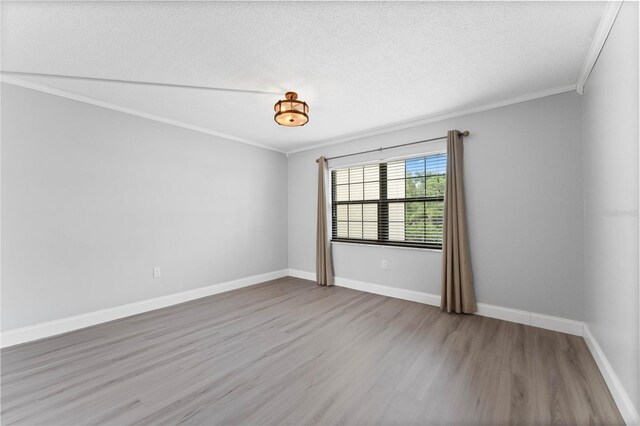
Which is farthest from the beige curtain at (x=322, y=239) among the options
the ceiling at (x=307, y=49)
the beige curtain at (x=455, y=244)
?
the beige curtain at (x=455, y=244)

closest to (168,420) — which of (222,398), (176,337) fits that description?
(222,398)

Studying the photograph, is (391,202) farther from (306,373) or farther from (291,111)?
(306,373)

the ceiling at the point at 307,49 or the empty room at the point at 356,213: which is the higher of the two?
the ceiling at the point at 307,49

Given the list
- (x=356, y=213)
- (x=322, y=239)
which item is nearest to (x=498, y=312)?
(x=356, y=213)

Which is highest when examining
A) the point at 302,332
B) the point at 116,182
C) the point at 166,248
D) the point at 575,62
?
the point at 575,62

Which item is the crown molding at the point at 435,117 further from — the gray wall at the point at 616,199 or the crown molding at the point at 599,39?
the gray wall at the point at 616,199

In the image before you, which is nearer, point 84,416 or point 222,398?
point 84,416

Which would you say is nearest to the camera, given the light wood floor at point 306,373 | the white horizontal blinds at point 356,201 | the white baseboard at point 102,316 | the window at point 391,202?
the light wood floor at point 306,373

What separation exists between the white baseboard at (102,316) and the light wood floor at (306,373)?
124 mm

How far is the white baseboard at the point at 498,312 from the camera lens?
8.60 feet

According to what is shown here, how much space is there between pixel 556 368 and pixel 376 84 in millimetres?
2825

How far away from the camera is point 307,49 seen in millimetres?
2029

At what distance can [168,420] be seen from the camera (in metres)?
1.54

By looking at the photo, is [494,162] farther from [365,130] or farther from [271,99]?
[271,99]
